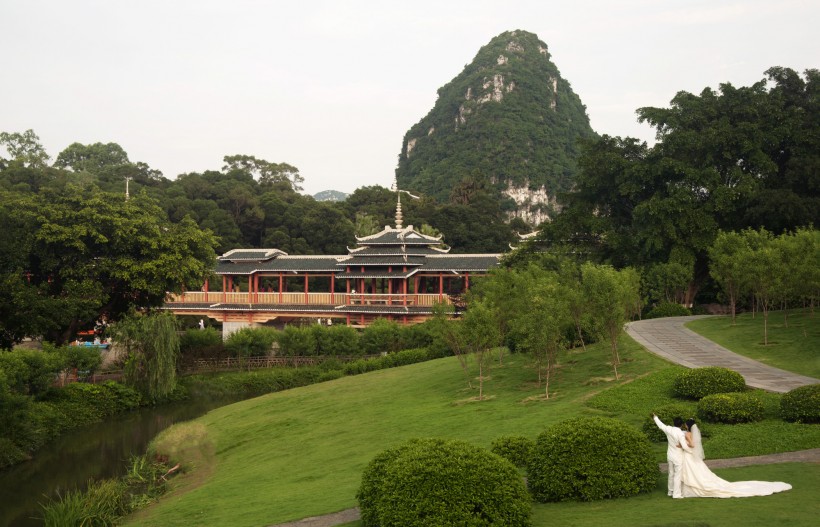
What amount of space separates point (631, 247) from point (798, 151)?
27.8 ft

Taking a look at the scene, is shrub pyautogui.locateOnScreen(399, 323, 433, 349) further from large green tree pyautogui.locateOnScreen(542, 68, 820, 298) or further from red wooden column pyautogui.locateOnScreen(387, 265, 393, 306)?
large green tree pyautogui.locateOnScreen(542, 68, 820, 298)

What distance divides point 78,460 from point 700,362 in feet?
57.6

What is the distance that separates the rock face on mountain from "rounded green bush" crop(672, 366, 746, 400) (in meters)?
88.3

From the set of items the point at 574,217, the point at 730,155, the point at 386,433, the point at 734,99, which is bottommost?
the point at 386,433

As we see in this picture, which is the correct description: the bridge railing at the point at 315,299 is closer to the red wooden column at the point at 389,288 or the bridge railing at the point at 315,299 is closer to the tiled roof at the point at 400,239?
the red wooden column at the point at 389,288

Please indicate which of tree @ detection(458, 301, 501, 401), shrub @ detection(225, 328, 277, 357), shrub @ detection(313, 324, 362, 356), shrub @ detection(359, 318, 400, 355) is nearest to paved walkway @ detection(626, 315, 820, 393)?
tree @ detection(458, 301, 501, 401)

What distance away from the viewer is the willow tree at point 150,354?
28547mm

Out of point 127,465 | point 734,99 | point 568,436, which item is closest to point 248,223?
point 734,99

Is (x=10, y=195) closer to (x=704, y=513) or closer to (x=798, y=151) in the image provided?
(x=704, y=513)

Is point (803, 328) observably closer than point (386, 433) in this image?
No

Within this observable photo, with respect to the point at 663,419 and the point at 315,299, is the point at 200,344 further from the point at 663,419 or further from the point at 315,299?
the point at 663,419

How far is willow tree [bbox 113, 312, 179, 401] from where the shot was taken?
28.5 m

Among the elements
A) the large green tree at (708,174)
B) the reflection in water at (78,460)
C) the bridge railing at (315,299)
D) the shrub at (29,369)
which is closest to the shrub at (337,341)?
the bridge railing at (315,299)

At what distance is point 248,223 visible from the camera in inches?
2648
